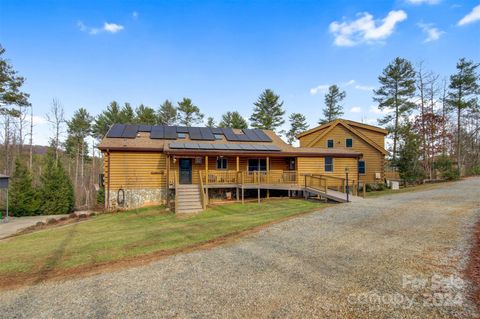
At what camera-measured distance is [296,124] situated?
4128 cm

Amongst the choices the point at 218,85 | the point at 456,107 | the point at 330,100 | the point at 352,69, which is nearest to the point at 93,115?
the point at 218,85

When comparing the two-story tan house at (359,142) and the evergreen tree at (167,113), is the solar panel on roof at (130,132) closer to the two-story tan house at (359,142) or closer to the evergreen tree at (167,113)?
the two-story tan house at (359,142)

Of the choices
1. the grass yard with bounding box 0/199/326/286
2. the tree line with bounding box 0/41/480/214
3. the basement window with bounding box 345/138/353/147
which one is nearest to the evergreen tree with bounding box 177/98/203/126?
the tree line with bounding box 0/41/480/214

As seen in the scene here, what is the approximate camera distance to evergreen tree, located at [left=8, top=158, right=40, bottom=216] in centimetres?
1767

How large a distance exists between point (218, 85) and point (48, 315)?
83.3ft

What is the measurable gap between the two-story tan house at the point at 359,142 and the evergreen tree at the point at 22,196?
931 inches

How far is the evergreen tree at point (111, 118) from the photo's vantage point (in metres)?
35.4

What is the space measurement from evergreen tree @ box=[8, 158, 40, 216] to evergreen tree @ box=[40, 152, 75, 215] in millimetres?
574

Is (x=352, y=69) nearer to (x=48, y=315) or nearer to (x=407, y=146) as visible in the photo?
(x=407, y=146)

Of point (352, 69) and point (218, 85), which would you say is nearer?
point (352, 69)

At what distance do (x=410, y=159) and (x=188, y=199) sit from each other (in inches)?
769

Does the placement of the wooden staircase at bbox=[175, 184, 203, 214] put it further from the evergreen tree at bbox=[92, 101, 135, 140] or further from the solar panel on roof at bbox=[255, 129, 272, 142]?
the evergreen tree at bbox=[92, 101, 135, 140]

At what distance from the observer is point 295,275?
15.8 feet

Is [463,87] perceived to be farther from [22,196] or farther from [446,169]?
[22,196]
